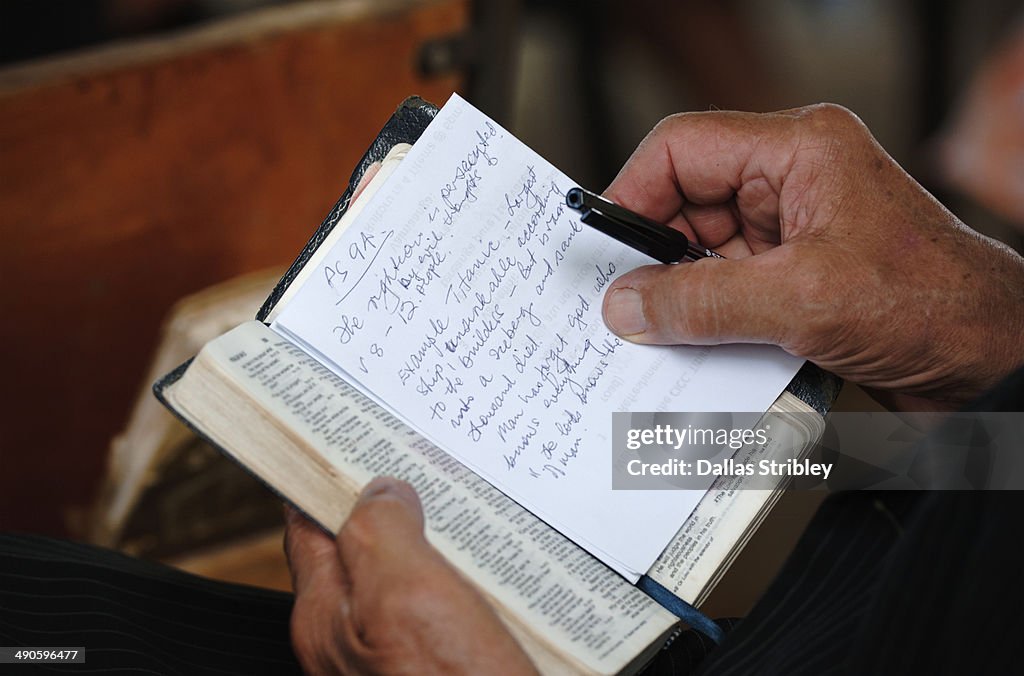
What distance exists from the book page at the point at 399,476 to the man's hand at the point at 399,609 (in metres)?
0.02

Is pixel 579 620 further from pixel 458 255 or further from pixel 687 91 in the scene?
pixel 687 91

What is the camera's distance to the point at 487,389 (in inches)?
23.4

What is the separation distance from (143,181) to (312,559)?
0.65 metres

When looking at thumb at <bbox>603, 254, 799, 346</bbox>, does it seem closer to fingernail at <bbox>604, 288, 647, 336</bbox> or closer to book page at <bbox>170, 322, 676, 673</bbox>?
fingernail at <bbox>604, 288, 647, 336</bbox>

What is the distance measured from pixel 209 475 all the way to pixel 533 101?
872mm

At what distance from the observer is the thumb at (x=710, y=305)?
0.61m

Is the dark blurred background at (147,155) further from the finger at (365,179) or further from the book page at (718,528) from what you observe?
the book page at (718,528)

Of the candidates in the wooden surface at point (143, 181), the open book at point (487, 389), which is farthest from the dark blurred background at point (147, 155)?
the open book at point (487, 389)

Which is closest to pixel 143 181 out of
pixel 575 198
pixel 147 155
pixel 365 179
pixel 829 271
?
pixel 147 155

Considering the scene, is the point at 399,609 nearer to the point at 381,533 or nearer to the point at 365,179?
the point at 381,533

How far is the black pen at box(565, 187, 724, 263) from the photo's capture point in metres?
0.60

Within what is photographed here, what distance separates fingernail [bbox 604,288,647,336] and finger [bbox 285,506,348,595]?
0.22m

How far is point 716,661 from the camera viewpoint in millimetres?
573

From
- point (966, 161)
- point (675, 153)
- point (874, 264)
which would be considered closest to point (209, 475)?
point (675, 153)
